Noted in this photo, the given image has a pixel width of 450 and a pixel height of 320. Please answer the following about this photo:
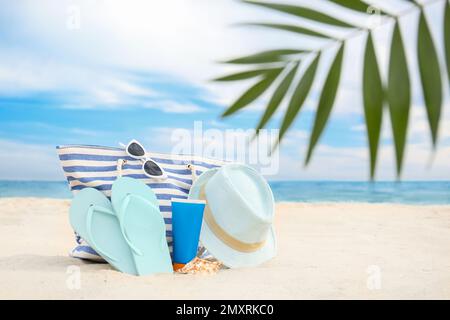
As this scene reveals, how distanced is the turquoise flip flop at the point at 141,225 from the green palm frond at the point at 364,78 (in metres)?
1.57

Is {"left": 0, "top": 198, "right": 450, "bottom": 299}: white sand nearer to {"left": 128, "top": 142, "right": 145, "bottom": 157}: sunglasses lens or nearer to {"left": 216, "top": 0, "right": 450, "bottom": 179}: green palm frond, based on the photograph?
{"left": 128, "top": 142, "right": 145, "bottom": 157}: sunglasses lens

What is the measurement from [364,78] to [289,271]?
5.99 ft

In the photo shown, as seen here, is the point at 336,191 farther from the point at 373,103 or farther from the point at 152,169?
the point at 373,103

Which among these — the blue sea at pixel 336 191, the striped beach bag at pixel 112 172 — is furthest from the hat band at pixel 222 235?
the blue sea at pixel 336 191

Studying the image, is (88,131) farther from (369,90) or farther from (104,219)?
(369,90)

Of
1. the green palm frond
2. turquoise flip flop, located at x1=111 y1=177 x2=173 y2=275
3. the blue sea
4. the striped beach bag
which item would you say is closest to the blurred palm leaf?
the green palm frond

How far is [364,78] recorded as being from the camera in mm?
531

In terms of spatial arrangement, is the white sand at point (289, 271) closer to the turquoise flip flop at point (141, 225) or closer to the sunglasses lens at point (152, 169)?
the turquoise flip flop at point (141, 225)

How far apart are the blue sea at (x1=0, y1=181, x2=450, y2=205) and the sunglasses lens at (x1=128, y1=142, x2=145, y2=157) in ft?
29.7

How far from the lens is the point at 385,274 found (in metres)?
2.29

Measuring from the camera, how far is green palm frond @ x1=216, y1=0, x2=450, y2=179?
495 mm

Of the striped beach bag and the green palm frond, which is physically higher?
the green palm frond
